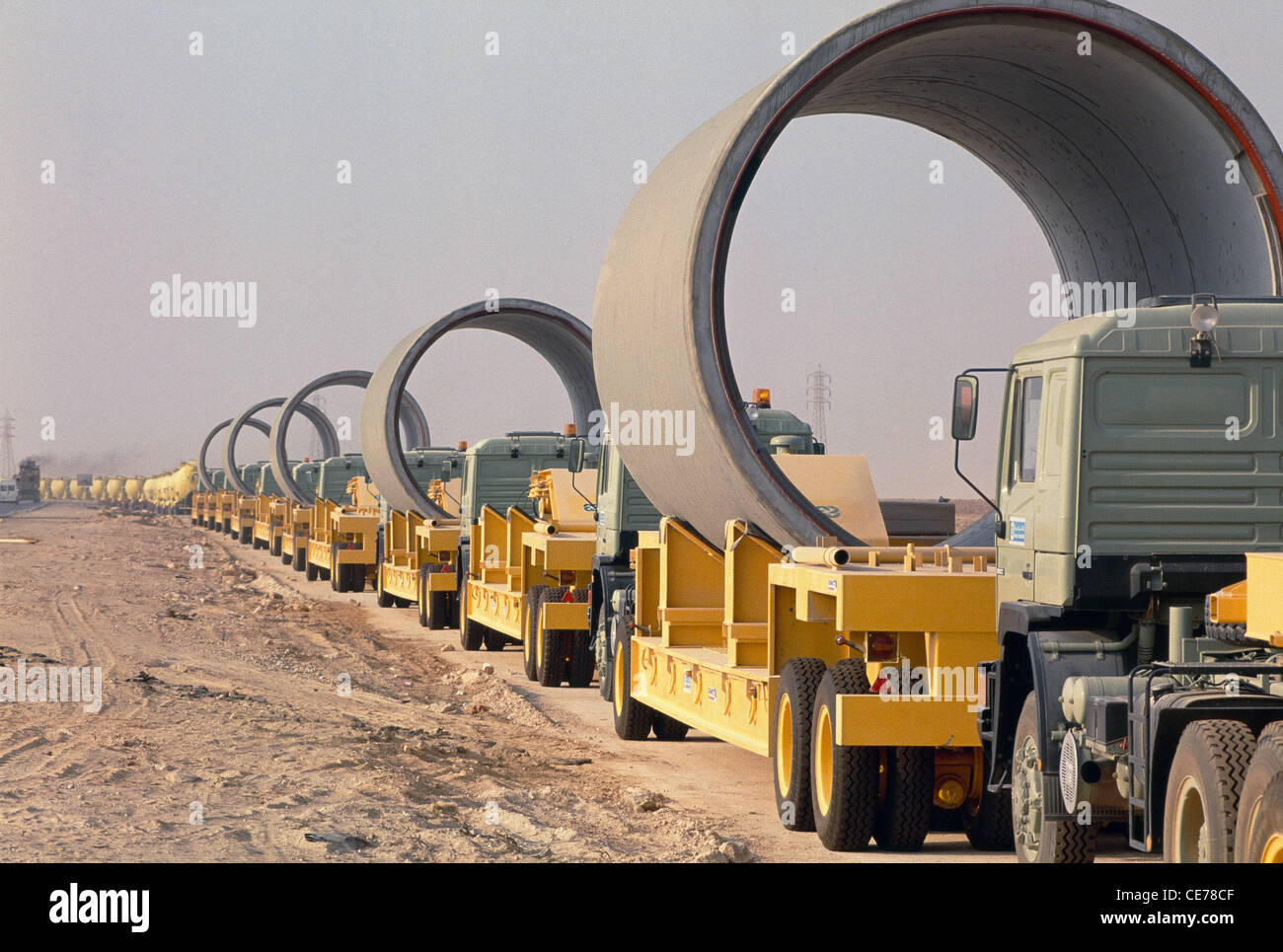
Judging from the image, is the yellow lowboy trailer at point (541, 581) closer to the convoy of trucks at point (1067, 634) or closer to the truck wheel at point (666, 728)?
the truck wheel at point (666, 728)

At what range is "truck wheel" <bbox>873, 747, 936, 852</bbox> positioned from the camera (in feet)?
28.6

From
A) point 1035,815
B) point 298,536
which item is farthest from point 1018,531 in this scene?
point 298,536

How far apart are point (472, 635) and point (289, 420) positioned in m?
29.1

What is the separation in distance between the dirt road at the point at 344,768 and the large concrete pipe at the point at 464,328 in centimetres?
622

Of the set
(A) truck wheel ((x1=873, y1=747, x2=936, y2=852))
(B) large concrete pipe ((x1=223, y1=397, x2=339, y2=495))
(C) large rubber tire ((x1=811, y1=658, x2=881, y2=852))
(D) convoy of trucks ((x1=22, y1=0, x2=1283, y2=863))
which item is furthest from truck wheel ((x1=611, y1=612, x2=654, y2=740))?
(B) large concrete pipe ((x1=223, y1=397, x2=339, y2=495))

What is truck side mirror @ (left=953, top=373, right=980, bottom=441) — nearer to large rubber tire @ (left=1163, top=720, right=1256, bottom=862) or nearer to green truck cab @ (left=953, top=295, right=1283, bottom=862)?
green truck cab @ (left=953, top=295, right=1283, bottom=862)

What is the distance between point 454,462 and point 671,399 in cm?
1844

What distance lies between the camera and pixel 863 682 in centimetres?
870

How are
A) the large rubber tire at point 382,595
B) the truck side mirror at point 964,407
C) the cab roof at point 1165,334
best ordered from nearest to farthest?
the cab roof at point 1165,334 < the truck side mirror at point 964,407 < the large rubber tire at point 382,595

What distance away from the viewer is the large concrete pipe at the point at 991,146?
35.6 feet

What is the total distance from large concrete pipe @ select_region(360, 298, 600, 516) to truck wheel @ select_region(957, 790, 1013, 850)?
55.2 ft

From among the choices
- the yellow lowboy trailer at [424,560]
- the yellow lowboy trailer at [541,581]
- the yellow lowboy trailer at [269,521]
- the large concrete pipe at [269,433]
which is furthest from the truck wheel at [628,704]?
the large concrete pipe at [269,433]

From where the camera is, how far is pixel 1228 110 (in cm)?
1091
